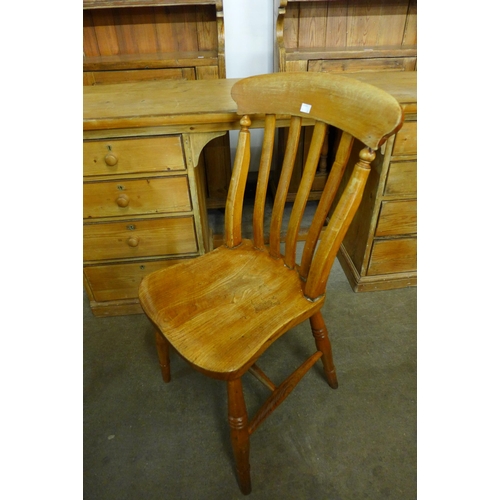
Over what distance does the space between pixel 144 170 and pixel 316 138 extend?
682 mm

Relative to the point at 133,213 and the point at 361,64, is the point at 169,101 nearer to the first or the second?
the point at 133,213

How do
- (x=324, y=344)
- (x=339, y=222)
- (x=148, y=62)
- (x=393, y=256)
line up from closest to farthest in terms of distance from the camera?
(x=339, y=222) < (x=324, y=344) < (x=393, y=256) < (x=148, y=62)

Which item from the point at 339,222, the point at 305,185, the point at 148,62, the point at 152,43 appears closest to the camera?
the point at 339,222

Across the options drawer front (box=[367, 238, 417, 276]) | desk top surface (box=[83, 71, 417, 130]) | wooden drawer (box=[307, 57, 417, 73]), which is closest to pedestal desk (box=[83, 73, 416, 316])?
desk top surface (box=[83, 71, 417, 130])

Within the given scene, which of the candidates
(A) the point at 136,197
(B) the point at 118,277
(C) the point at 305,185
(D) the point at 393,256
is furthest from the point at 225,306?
(D) the point at 393,256

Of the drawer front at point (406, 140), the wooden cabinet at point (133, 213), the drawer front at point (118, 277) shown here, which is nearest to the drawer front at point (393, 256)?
the drawer front at point (406, 140)

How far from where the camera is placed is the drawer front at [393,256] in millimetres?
1622

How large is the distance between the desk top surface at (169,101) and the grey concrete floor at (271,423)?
→ 0.96m

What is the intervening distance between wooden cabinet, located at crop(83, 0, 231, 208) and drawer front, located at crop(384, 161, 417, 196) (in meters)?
0.97

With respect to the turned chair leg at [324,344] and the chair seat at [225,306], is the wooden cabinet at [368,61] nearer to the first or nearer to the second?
the turned chair leg at [324,344]

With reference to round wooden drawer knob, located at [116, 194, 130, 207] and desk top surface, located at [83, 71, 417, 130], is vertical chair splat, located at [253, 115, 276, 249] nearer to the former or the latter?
desk top surface, located at [83, 71, 417, 130]

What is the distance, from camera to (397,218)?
154cm

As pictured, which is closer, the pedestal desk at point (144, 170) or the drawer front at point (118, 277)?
the pedestal desk at point (144, 170)

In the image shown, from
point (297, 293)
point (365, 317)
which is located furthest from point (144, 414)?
point (365, 317)
